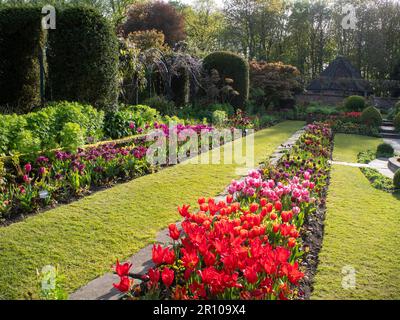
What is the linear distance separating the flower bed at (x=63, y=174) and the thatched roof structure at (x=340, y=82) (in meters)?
27.2

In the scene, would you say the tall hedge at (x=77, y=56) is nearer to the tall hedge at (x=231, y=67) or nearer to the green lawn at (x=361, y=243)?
the green lawn at (x=361, y=243)

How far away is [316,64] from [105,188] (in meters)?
41.1

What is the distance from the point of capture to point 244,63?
18.5 m

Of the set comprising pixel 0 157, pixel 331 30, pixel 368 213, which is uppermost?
pixel 331 30

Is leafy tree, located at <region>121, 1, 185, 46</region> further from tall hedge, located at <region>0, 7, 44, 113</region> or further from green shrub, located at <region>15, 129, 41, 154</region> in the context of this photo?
green shrub, located at <region>15, 129, 41, 154</region>

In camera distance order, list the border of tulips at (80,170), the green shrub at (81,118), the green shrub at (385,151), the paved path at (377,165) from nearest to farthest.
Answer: the border of tulips at (80,170)
the green shrub at (81,118)
the paved path at (377,165)
the green shrub at (385,151)

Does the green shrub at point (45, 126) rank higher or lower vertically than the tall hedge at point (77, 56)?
lower

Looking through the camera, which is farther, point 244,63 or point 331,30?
point 331,30

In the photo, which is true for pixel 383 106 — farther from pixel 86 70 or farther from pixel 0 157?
pixel 0 157

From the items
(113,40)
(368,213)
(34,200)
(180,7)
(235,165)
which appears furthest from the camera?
(180,7)

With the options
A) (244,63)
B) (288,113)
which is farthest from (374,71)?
(244,63)

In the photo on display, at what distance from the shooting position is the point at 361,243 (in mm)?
4363

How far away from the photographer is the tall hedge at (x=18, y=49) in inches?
363

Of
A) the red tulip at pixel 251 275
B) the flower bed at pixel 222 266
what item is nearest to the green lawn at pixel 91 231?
the flower bed at pixel 222 266
